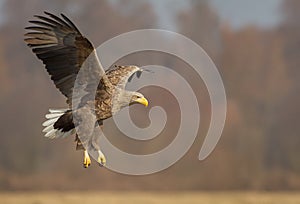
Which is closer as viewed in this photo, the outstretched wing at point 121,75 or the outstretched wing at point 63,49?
the outstretched wing at point 63,49

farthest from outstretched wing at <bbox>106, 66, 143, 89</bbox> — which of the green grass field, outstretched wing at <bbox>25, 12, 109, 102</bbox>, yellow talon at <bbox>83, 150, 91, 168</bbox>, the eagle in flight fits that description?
the green grass field

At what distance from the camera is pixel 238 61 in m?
31.2

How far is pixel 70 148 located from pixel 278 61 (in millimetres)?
10927

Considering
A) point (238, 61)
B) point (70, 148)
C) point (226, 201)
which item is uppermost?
point (238, 61)

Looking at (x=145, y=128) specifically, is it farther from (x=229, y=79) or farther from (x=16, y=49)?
(x=16, y=49)

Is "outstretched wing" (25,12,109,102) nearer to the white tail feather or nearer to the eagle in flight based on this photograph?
the eagle in flight

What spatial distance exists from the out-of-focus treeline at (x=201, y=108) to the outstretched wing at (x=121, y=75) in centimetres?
925

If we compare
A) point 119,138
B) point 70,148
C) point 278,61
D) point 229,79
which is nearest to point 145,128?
point 119,138

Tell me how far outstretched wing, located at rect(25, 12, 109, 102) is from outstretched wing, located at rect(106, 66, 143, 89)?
20 centimetres

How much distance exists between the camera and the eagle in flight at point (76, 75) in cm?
809

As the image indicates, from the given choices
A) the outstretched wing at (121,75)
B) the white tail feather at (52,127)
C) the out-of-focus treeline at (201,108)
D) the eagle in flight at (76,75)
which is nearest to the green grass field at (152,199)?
the out-of-focus treeline at (201,108)

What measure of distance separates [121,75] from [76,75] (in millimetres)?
533

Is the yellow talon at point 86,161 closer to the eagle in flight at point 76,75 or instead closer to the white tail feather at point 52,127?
the eagle in flight at point 76,75

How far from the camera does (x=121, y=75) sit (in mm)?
8539
